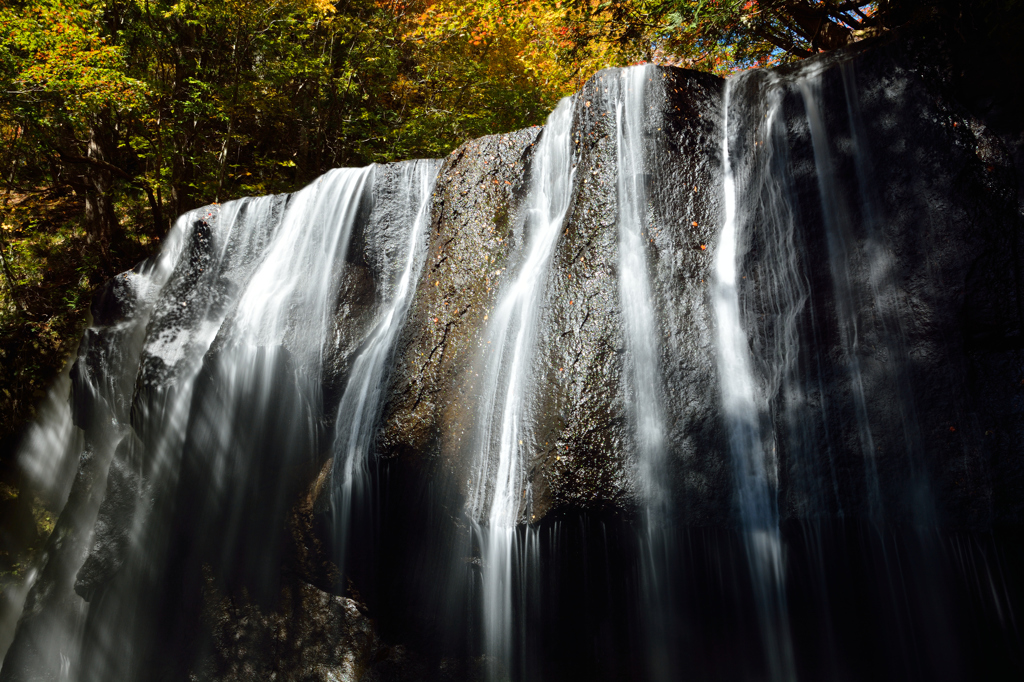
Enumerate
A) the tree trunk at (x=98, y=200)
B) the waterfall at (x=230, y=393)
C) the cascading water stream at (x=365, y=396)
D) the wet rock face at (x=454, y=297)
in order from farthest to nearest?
the tree trunk at (x=98, y=200) < the waterfall at (x=230, y=393) < the cascading water stream at (x=365, y=396) < the wet rock face at (x=454, y=297)

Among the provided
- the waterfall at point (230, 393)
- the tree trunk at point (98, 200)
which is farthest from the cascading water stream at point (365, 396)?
the tree trunk at point (98, 200)

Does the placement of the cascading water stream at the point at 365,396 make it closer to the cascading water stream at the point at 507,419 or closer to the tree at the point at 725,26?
the cascading water stream at the point at 507,419

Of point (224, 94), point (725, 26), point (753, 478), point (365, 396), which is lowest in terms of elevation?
point (753, 478)

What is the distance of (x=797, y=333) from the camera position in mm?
3742

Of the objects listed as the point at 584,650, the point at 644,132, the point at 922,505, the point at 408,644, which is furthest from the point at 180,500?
the point at 922,505

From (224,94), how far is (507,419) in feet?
26.2

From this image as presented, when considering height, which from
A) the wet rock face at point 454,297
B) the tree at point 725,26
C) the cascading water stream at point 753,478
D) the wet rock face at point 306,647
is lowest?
the wet rock face at point 306,647

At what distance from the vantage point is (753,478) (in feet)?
11.4

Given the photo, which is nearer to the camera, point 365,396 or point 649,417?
point 649,417

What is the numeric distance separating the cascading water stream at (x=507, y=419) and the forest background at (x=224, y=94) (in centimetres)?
289

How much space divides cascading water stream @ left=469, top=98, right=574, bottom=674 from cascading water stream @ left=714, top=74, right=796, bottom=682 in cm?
121

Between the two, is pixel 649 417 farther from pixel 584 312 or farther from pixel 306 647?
pixel 306 647

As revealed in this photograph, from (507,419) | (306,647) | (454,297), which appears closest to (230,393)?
(306,647)

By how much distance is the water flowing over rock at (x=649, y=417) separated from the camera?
3.41 m
